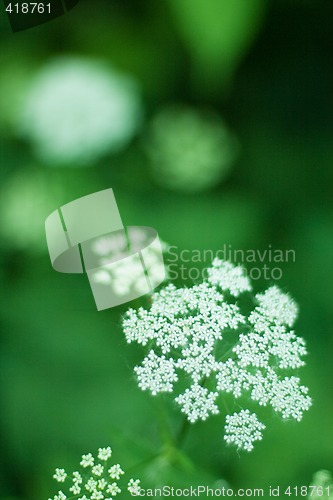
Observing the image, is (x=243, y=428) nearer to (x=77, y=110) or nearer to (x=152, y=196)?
(x=152, y=196)

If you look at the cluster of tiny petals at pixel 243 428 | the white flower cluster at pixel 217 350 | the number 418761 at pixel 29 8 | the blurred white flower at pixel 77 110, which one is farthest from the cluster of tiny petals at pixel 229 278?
the number 418761 at pixel 29 8

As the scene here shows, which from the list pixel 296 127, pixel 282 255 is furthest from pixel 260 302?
pixel 296 127

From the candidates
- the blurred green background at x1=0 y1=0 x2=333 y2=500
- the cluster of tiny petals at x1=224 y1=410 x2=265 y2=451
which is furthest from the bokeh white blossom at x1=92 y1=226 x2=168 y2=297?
the cluster of tiny petals at x1=224 y1=410 x2=265 y2=451

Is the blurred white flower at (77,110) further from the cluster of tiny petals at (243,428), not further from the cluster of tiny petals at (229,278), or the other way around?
the cluster of tiny petals at (243,428)

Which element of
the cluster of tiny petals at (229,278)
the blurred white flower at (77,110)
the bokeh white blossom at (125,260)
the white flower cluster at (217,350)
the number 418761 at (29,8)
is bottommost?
the white flower cluster at (217,350)

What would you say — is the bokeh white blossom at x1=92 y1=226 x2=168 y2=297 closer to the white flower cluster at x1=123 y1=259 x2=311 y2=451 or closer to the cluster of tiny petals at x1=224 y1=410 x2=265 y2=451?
the white flower cluster at x1=123 y1=259 x2=311 y2=451

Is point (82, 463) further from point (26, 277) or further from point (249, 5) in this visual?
point (249, 5)
